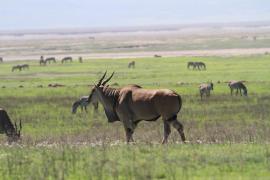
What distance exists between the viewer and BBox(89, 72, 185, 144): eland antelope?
1873 cm

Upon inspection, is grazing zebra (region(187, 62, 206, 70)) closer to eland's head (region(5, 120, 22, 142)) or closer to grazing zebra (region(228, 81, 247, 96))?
grazing zebra (region(228, 81, 247, 96))

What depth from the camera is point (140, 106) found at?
63.6 ft

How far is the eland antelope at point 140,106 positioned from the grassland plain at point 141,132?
59 centimetres

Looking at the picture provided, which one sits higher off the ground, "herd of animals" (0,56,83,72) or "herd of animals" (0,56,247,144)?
"herd of animals" (0,56,83,72)

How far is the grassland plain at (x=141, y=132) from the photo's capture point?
13.8 meters

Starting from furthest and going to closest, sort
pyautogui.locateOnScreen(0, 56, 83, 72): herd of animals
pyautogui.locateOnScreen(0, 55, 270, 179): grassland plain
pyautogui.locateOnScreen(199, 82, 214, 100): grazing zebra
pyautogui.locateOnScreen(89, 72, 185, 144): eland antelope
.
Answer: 1. pyautogui.locateOnScreen(0, 56, 83, 72): herd of animals
2. pyautogui.locateOnScreen(199, 82, 214, 100): grazing zebra
3. pyautogui.locateOnScreen(89, 72, 185, 144): eland antelope
4. pyautogui.locateOnScreen(0, 55, 270, 179): grassland plain

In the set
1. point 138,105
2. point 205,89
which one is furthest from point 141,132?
point 205,89

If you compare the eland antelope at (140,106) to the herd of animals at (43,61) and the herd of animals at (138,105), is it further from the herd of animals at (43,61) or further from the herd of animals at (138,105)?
the herd of animals at (43,61)

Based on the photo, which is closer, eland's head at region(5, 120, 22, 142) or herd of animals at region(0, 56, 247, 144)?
herd of animals at region(0, 56, 247, 144)

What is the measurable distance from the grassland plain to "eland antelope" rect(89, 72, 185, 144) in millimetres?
590

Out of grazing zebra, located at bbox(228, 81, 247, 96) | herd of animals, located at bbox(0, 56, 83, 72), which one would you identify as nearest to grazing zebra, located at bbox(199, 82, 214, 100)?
grazing zebra, located at bbox(228, 81, 247, 96)

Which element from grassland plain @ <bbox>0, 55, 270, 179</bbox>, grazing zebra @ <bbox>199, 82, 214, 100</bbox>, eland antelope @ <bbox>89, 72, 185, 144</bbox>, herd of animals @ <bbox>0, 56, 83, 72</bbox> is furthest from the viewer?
herd of animals @ <bbox>0, 56, 83, 72</bbox>

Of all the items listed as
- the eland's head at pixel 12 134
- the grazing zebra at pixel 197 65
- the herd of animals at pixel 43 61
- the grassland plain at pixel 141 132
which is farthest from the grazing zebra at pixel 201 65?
A: the eland's head at pixel 12 134

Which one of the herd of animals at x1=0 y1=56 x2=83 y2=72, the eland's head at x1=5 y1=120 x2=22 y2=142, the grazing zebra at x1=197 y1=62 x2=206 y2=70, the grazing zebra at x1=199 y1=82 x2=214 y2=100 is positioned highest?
the herd of animals at x1=0 y1=56 x2=83 y2=72
